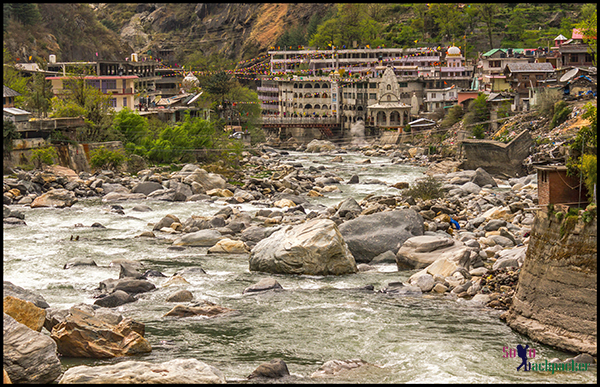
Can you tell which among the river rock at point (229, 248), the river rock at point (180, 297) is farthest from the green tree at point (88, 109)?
the river rock at point (180, 297)

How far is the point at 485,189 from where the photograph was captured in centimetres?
4319

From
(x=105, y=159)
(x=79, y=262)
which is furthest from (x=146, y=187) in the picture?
(x=79, y=262)

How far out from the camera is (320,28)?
106688mm

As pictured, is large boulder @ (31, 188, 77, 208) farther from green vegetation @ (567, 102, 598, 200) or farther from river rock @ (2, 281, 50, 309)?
green vegetation @ (567, 102, 598, 200)

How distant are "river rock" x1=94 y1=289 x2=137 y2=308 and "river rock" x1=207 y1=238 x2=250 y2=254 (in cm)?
690

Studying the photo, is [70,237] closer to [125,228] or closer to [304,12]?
[125,228]

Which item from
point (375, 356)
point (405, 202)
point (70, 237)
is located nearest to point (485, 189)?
point (405, 202)

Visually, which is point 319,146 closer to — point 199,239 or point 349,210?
point 349,210

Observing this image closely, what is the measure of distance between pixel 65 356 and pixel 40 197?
23792 millimetres

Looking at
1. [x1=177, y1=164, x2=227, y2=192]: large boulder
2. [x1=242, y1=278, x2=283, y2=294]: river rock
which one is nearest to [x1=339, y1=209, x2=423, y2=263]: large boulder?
[x1=242, y1=278, x2=283, y2=294]: river rock

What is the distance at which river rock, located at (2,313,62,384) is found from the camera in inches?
570

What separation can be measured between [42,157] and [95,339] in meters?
33.1

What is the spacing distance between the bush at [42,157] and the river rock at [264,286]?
28764mm

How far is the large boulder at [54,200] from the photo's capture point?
38.5 metres
